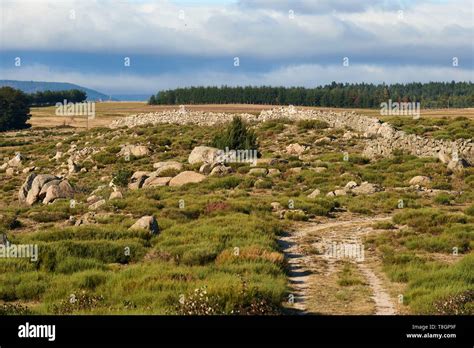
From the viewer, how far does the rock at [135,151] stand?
5758 centimetres

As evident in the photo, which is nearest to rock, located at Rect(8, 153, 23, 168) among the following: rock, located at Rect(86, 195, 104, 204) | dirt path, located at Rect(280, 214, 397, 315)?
rock, located at Rect(86, 195, 104, 204)

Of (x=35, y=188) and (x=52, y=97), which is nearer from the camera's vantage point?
(x=35, y=188)

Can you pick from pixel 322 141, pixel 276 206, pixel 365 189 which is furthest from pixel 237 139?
pixel 276 206

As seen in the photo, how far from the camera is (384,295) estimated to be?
14969mm

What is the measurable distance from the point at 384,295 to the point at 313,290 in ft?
5.96

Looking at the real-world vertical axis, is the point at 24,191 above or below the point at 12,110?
below

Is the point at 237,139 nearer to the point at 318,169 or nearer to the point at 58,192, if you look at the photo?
the point at 318,169

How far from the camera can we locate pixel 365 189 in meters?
34.0

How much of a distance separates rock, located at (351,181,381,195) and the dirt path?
752cm

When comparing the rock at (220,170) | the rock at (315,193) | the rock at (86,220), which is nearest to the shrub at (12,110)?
the rock at (220,170)

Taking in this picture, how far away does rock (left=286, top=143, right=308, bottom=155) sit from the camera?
53.6m

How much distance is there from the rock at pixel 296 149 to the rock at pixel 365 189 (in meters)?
18.8

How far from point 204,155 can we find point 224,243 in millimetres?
28295

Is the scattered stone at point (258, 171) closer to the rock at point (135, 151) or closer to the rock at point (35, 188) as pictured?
the rock at point (35, 188)
